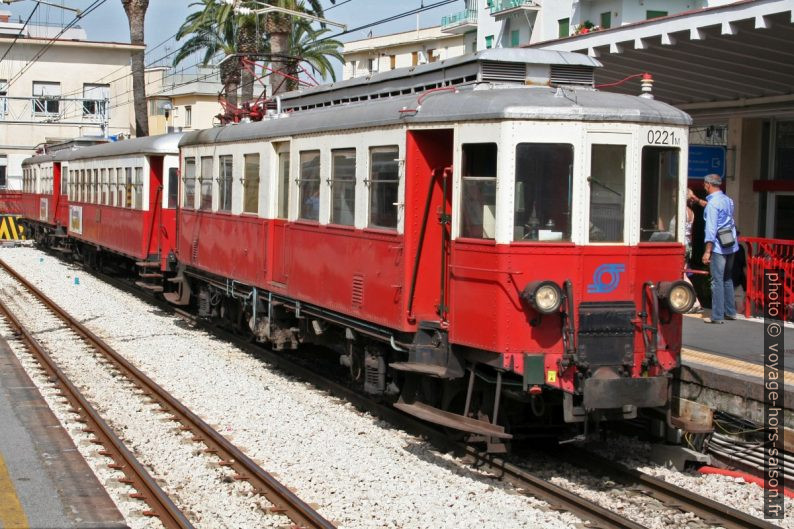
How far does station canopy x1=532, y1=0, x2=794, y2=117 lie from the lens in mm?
13023

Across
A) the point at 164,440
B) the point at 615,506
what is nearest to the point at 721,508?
the point at 615,506

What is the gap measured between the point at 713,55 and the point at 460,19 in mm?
61215

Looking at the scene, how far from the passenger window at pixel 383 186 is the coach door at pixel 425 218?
25cm

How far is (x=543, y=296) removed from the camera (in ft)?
27.6

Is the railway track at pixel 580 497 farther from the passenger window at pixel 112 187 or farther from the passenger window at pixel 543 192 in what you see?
the passenger window at pixel 112 187

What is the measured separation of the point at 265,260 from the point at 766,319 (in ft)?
21.3

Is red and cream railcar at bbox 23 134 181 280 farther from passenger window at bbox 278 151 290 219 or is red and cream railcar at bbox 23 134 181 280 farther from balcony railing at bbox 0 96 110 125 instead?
balcony railing at bbox 0 96 110 125

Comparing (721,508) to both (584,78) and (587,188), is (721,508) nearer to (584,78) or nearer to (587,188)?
(587,188)

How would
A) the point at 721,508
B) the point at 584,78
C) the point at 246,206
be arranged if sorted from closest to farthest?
the point at 721,508, the point at 584,78, the point at 246,206

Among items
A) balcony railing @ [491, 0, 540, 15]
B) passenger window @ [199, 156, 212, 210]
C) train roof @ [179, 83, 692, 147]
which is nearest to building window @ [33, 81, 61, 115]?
balcony railing @ [491, 0, 540, 15]

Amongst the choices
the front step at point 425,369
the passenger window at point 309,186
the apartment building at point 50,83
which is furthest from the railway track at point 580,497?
the apartment building at point 50,83

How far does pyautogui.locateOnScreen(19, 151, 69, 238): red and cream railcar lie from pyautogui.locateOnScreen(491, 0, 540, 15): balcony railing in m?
24.1

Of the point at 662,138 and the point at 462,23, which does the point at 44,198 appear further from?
the point at 462,23

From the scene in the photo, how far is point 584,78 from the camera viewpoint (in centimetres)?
1013
